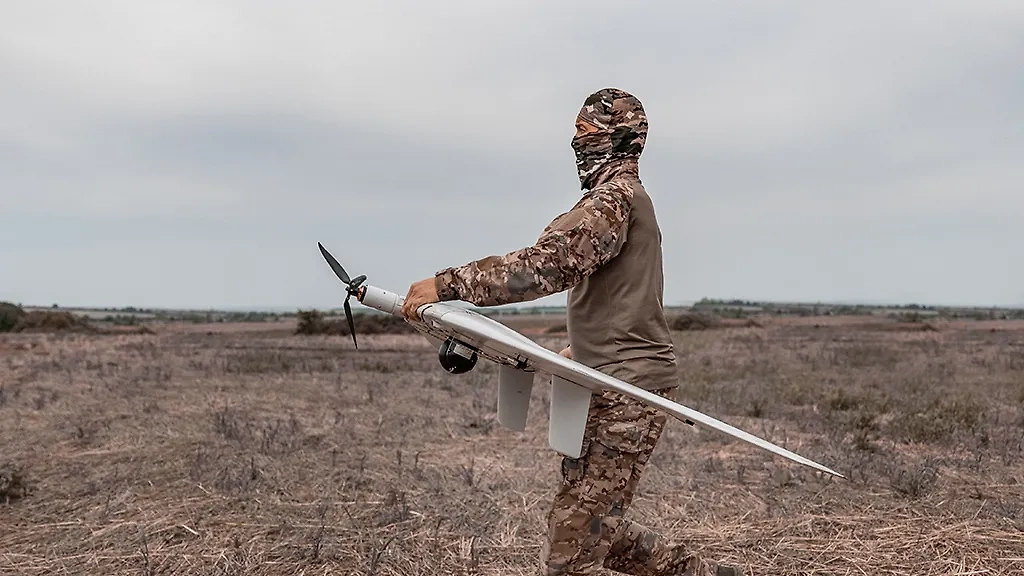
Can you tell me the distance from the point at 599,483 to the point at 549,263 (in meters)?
0.90

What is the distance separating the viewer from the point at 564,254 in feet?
9.03

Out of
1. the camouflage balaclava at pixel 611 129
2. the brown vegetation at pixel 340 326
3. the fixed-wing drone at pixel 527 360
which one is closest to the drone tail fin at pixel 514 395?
Result: the fixed-wing drone at pixel 527 360

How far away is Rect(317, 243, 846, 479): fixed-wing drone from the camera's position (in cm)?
277

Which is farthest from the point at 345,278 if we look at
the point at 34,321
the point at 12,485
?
the point at 34,321

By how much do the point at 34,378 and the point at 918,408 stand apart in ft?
40.9

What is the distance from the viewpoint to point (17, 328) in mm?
31844

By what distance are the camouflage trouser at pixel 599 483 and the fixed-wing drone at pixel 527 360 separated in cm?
10

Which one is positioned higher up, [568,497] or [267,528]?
[568,497]

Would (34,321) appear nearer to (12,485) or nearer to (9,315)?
(9,315)

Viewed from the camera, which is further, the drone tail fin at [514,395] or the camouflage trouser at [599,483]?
the drone tail fin at [514,395]

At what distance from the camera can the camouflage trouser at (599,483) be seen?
3.03 metres

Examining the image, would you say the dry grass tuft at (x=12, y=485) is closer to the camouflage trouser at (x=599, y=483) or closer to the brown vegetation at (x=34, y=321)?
the camouflage trouser at (x=599, y=483)

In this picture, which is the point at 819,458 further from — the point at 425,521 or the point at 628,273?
the point at 628,273

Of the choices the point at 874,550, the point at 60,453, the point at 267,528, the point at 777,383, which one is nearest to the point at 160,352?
the point at 60,453
